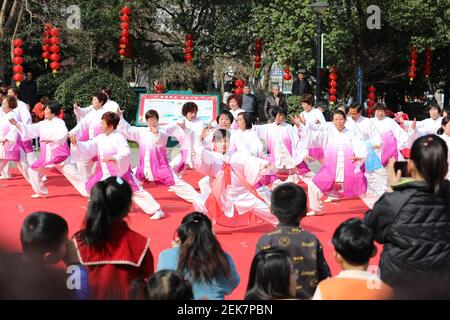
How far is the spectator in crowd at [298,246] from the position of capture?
354 centimetres

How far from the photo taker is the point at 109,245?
3.33 meters

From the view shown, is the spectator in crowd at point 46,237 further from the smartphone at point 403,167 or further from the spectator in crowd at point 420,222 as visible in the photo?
the smartphone at point 403,167

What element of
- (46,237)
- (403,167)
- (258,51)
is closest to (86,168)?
(403,167)

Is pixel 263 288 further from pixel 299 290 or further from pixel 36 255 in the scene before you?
pixel 36 255

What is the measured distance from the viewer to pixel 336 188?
26.9 feet

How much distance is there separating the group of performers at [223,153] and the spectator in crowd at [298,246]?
3160 millimetres

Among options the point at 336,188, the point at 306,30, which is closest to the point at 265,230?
the point at 336,188

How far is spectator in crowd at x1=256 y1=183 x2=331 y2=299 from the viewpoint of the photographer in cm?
354

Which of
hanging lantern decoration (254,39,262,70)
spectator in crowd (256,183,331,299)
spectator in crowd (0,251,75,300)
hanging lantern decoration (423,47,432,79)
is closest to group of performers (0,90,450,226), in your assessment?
spectator in crowd (256,183,331,299)

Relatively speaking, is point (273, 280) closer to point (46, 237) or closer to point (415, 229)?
point (415, 229)

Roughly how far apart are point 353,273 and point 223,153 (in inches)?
157

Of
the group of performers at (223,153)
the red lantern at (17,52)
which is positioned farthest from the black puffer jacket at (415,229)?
the red lantern at (17,52)

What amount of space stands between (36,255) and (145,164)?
5.75m

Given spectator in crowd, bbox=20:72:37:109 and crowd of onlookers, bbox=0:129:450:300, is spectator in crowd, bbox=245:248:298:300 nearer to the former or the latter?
crowd of onlookers, bbox=0:129:450:300
